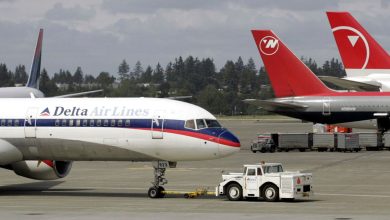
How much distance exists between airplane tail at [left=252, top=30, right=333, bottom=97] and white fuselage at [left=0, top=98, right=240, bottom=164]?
4144 cm

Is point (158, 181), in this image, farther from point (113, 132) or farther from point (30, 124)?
point (30, 124)

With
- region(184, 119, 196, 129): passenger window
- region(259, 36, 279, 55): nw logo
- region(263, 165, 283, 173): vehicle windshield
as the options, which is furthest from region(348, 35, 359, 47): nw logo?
region(184, 119, 196, 129): passenger window

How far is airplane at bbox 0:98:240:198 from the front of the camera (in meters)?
37.5

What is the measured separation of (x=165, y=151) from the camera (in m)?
37.7

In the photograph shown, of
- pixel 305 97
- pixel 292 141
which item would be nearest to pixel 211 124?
pixel 292 141

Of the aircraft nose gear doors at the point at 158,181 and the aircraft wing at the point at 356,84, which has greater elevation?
the aircraft wing at the point at 356,84

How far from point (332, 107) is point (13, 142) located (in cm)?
4202

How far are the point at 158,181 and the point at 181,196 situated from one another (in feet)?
4.96

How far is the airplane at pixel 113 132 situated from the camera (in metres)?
37.5

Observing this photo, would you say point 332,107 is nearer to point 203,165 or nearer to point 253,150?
point 253,150

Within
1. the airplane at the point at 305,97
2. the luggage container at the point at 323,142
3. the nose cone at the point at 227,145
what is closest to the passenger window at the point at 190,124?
the nose cone at the point at 227,145

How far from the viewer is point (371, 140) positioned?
76312mm

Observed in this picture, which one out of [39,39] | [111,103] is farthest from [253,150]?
[111,103]

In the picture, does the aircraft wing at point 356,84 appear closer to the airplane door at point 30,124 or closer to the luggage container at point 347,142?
the luggage container at point 347,142
